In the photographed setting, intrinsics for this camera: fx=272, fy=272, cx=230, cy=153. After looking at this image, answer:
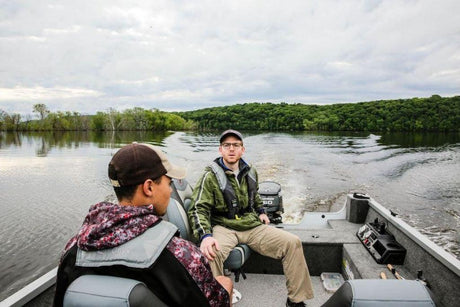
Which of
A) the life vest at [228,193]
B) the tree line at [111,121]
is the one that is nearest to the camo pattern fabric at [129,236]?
the life vest at [228,193]

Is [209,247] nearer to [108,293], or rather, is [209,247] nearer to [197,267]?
[197,267]

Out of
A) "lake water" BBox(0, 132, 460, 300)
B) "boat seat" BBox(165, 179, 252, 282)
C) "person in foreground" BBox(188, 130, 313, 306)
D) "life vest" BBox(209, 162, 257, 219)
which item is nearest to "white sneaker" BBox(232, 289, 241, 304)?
"boat seat" BBox(165, 179, 252, 282)

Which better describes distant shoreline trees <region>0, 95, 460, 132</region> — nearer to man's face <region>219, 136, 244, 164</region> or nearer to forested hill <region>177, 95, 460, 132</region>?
forested hill <region>177, 95, 460, 132</region>

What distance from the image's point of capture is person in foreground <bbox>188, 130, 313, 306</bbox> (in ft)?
7.04

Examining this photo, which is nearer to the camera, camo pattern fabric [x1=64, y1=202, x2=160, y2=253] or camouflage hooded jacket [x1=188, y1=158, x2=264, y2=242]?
camo pattern fabric [x1=64, y1=202, x2=160, y2=253]

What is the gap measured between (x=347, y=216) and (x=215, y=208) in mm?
1919

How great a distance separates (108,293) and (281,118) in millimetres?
55085

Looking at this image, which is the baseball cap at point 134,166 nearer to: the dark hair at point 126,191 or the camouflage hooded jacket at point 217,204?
the dark hair at point 126,191

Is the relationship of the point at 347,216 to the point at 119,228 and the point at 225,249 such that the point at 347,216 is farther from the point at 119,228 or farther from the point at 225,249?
the point at 119,228

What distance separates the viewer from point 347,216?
3455 millimetres

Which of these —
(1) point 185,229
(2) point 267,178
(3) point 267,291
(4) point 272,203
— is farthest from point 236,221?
(2) point 267,178

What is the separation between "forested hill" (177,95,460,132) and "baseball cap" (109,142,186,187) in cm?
4994

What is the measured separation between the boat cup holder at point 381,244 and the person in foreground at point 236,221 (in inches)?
31.7

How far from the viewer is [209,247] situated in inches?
78.1
